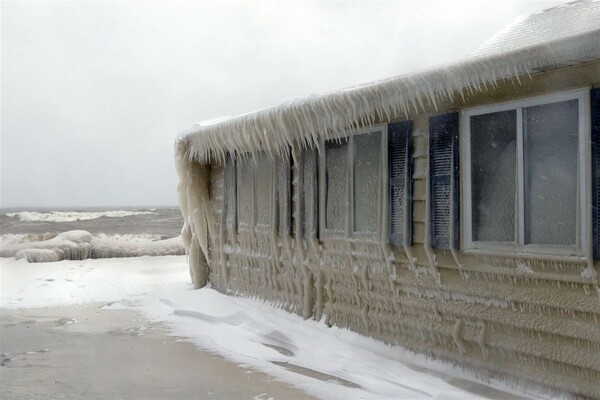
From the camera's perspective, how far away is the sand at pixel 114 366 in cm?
427

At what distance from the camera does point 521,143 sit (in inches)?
161

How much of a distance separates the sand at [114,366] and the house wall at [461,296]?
145 centimetres

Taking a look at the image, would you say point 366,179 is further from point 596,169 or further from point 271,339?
point 596,169

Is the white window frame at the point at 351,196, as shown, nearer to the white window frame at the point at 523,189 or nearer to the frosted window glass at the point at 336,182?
the frosted window glass at the point at 336,182

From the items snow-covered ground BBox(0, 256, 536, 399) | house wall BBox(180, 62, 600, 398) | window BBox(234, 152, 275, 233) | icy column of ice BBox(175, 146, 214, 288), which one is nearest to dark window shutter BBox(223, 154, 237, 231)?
window BBox(234, 152, 275, 233)

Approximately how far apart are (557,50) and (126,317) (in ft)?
21.4

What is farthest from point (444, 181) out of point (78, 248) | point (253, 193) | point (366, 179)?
point (78, 248)

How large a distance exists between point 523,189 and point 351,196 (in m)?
2.09

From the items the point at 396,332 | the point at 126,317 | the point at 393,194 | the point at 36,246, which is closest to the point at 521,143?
the point at 393,194

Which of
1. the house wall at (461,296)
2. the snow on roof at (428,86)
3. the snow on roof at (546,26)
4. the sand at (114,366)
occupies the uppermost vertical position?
the snow on roof at (546,26)

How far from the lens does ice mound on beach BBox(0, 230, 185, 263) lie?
15.4 metres

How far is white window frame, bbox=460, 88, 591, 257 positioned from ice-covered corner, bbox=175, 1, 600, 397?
10mm

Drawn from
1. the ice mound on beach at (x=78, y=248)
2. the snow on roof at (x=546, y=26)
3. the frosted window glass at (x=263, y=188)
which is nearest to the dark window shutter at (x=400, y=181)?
the snow on roof at (x=546, y=26)

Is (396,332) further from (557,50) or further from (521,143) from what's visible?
(557,50)
